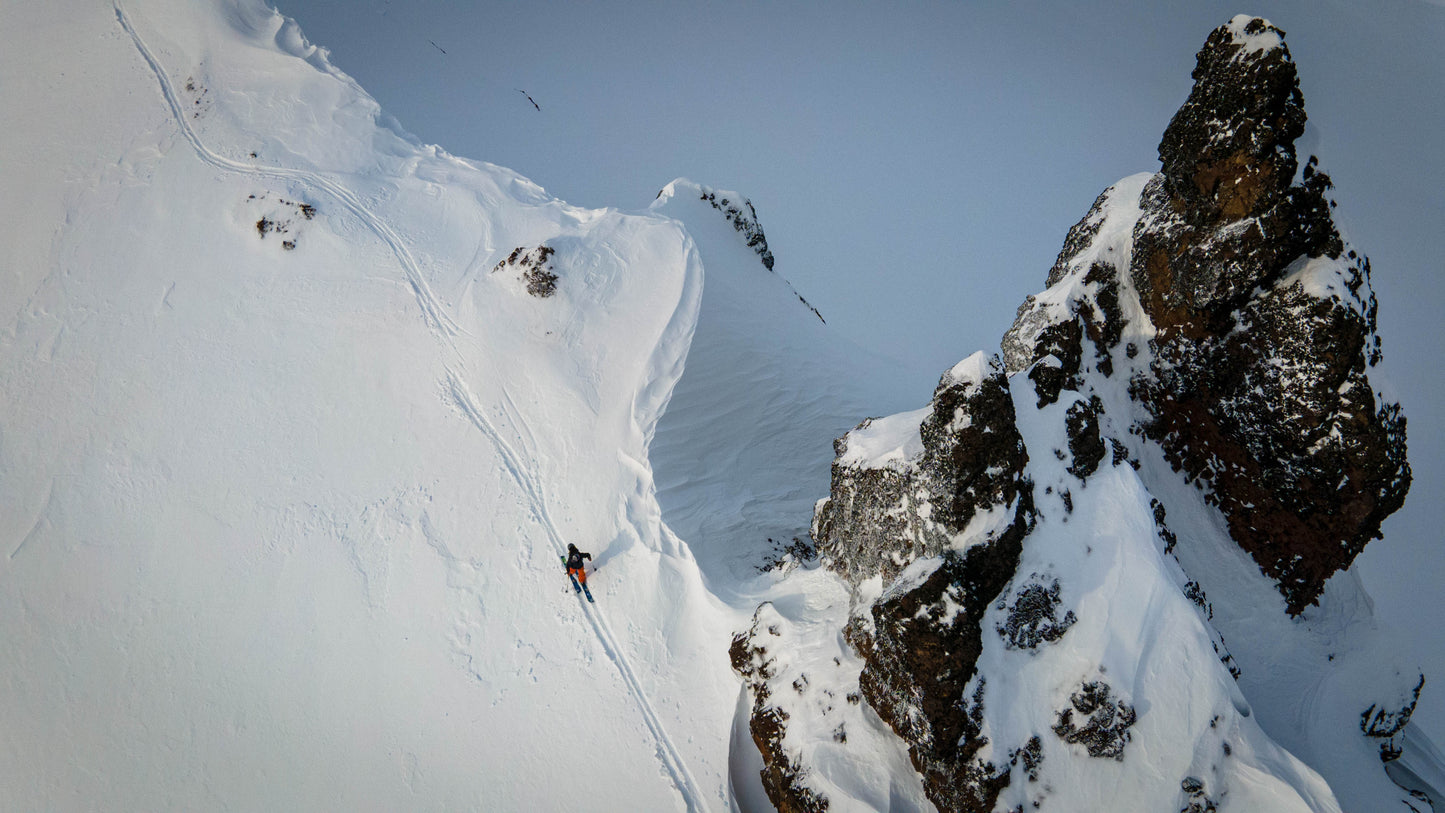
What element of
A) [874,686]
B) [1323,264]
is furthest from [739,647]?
[1323,264]

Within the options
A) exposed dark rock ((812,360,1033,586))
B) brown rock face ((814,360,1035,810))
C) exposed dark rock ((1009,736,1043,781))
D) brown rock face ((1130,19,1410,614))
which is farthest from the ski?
brown rock face ((1130,19,1410,614))

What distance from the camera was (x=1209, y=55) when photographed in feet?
23.9

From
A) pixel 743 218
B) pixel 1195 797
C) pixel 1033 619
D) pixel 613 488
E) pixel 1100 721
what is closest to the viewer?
pixel 1195 797

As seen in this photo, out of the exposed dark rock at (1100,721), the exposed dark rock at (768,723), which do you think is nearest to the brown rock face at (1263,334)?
the exposed dark rock at (1100,721)

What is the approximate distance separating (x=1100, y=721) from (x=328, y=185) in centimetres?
1743

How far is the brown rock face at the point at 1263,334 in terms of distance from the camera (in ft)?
22.3

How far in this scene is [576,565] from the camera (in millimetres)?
9852

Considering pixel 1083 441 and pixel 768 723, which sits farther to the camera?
pixel 768 723

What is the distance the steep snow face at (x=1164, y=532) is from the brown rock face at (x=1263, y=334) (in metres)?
0.03

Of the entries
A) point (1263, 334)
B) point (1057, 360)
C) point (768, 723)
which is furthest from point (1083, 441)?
point (768, 723)

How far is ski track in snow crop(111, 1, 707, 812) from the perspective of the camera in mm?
8789

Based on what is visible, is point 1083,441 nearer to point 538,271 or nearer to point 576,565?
point 576,565

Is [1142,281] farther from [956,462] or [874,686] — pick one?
[874,686]

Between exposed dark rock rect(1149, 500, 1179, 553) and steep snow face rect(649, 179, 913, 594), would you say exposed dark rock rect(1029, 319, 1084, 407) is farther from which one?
steep snow face rect(649, 179, 913, 594)
